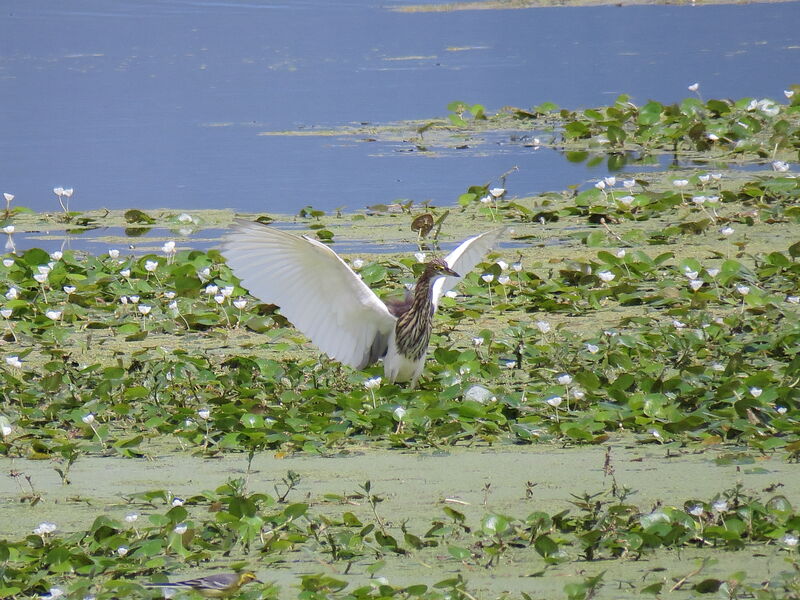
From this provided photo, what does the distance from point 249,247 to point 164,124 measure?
692cm

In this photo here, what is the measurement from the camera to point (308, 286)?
4812 mm

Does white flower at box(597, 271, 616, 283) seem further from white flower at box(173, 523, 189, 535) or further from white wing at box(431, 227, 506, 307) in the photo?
white flower at box(173, 523, 189, 535)

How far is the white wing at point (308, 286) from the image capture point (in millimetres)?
4703

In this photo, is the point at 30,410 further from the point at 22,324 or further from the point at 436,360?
the point at 436,360

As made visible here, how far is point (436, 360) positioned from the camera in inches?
200

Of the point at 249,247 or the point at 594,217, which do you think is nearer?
the point at 249,247

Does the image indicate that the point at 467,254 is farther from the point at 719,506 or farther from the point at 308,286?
the point at 719,506

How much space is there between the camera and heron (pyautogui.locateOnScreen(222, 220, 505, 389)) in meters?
4.72

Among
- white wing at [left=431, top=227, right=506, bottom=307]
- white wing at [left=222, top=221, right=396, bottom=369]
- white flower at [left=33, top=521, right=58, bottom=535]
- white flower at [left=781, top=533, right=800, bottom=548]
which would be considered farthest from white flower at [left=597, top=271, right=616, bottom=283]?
white flower at [left=33, top=521, right=58, bottom=535]

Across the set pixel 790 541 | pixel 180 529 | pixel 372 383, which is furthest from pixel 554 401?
pixel 180 529

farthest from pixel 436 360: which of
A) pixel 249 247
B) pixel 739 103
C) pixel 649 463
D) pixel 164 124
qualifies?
pixel 164 124

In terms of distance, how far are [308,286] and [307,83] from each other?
8666mm

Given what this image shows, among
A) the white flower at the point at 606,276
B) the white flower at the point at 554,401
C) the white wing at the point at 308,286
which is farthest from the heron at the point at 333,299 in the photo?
the white flower at the point at 606,276

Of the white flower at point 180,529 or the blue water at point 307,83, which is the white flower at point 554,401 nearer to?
the white flower at point 180,529
